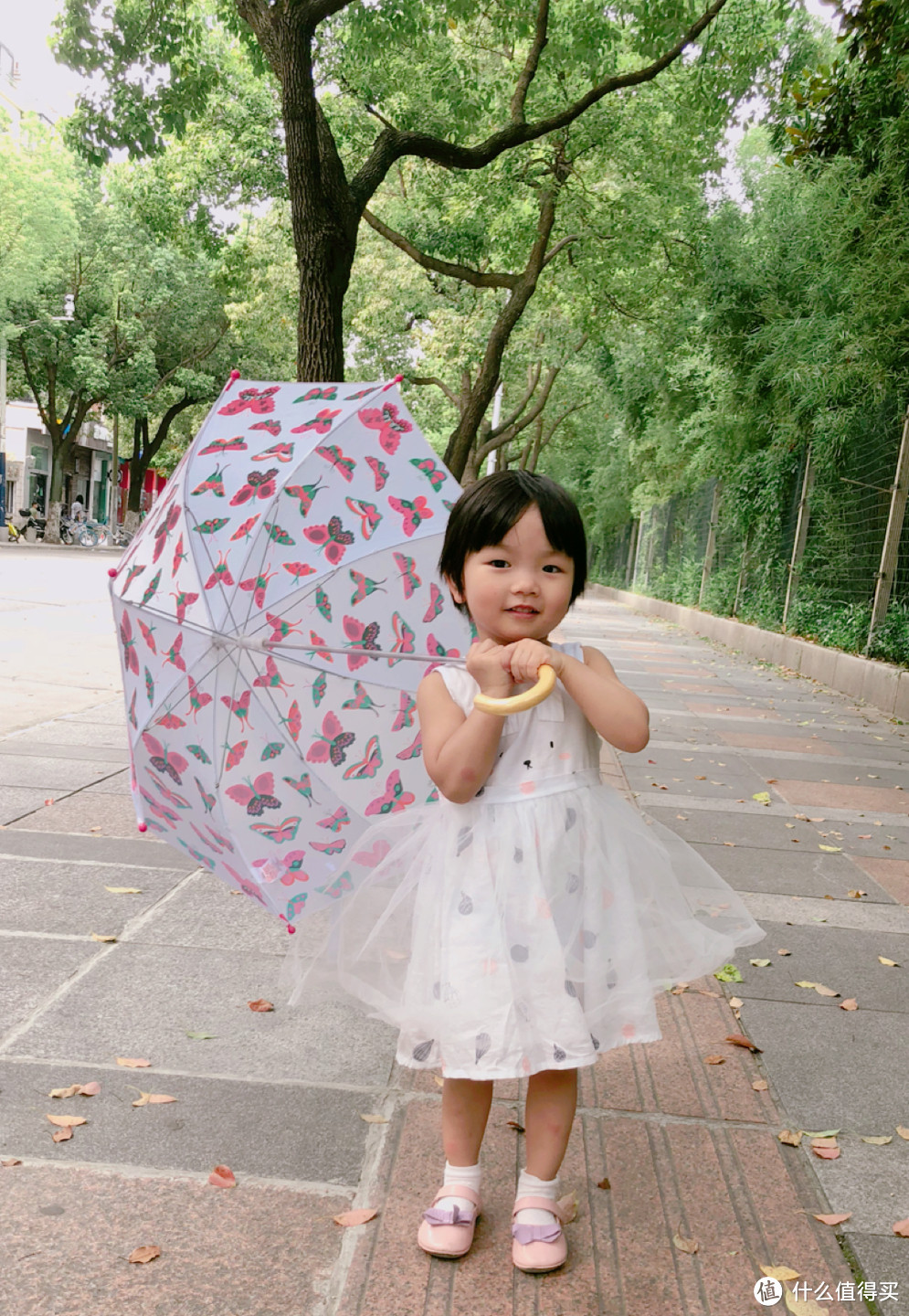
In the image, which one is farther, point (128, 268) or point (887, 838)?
point (128, 268)

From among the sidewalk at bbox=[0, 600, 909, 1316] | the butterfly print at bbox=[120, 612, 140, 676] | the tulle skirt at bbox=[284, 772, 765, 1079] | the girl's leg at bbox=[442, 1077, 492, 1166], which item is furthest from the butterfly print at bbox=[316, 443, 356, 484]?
the sidewalk at bbox=[0, 600, 909, 1316]

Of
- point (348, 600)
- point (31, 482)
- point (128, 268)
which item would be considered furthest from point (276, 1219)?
point (31, 482)

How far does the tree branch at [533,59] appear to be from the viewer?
37.2ft

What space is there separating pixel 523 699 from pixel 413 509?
958 millimetres

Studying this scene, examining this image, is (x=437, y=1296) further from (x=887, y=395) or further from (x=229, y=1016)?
(x=887, y=395)

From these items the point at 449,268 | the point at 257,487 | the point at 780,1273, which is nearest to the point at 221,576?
the point at 257,487

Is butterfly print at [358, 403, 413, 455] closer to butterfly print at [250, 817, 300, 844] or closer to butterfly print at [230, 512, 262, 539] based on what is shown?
butterfly print at [230, 512, 262, 539]

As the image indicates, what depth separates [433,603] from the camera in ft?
8.86

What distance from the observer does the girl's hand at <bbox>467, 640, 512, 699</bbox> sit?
2.00 meters

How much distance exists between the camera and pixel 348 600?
8.50ft

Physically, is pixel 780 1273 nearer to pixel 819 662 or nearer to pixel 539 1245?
pixel 539 1245

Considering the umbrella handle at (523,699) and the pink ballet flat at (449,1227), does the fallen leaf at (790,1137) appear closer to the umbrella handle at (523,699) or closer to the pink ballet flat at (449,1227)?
the pink ballet flat at (449,1227)

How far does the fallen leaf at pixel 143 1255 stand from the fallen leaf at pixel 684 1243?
909mm

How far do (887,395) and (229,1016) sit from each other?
9636 millimetres
